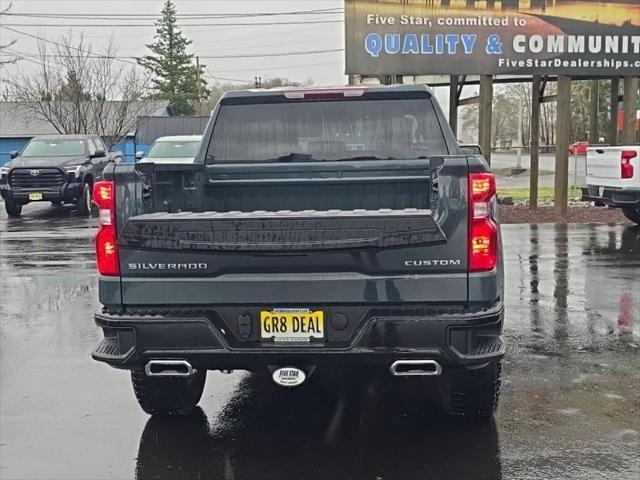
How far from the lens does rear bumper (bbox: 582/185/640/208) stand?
11.9m

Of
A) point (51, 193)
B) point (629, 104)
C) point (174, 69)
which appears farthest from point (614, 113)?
point (174, 69)

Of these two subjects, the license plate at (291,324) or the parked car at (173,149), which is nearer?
the license plate at (291,324)

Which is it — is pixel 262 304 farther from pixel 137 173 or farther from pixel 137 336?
pixel 137 173

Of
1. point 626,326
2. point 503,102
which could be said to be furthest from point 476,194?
point 503,102

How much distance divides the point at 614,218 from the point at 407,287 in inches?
498

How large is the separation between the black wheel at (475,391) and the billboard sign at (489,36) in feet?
35.8

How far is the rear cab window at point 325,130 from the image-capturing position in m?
5.08

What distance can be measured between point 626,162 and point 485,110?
168 inches

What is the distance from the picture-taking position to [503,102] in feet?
262

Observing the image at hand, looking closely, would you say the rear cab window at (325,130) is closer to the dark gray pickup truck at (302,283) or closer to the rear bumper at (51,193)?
the dark gray pickup truck at (302,283)

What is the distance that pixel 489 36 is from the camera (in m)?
14.9

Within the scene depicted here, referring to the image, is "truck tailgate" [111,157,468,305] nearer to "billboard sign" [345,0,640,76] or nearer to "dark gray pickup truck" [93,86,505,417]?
"dark gray pickup truck" [93,86,505,417]

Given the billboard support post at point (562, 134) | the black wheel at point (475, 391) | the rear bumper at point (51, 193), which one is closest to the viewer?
the black wheel at point (475, 391)

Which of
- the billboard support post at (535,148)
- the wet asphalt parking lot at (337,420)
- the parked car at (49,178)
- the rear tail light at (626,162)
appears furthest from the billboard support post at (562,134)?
the parked car at (49,178)
